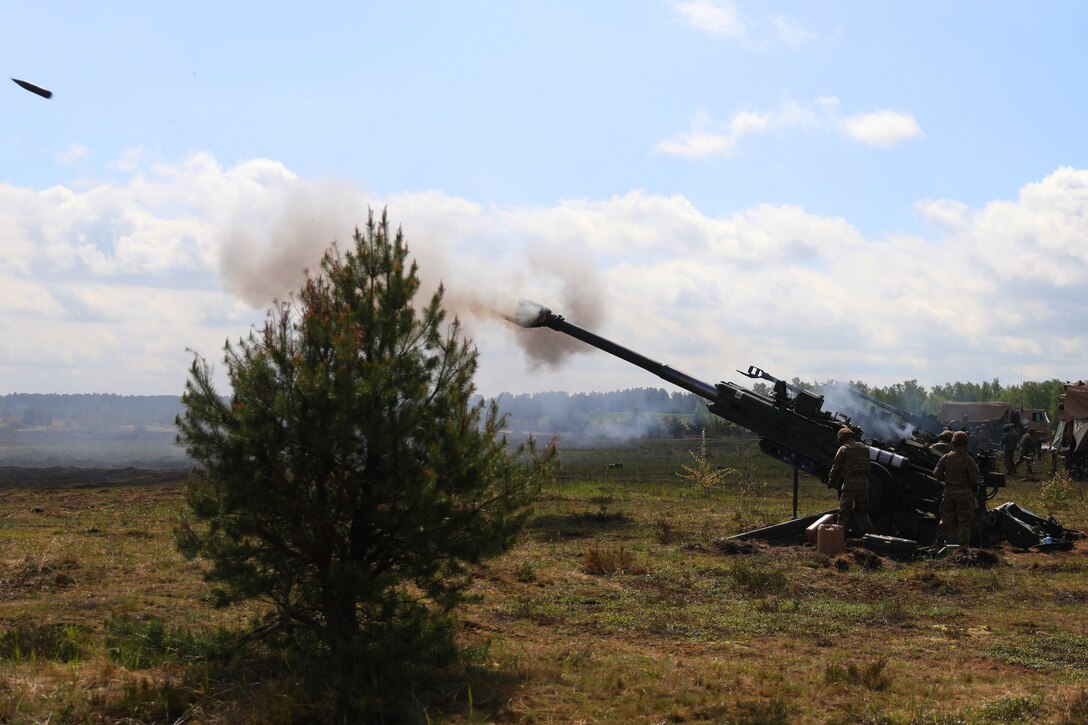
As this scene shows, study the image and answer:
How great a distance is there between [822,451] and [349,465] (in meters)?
10.4

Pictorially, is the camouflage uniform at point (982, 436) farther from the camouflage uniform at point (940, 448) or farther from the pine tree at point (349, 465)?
the pine tree at point (349, 465)

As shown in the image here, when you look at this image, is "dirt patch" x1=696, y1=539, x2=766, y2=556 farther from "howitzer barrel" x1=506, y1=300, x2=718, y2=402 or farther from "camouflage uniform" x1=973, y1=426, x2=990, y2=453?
"camouflage uniform" x1=973, y1=426, x2=990, y2=453

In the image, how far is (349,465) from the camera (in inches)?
321

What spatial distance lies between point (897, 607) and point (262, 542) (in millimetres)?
6868

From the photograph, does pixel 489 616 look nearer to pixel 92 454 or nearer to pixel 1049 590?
pixel 1049 590

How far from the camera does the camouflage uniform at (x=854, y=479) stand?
15.4 metres

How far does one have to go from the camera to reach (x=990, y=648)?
9.41m

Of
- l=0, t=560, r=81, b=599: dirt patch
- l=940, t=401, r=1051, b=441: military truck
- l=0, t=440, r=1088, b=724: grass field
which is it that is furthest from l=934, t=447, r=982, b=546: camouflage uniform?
l=940, t=401, r=1051, b=441: military truck

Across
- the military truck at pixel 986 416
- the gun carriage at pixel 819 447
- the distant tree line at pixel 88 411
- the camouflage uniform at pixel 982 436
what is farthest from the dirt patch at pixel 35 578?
the distant tree line at pixel 88 411

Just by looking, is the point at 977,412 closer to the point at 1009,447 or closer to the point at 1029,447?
the point at 1029,447

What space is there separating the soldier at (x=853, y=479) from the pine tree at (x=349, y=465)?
26.9ft

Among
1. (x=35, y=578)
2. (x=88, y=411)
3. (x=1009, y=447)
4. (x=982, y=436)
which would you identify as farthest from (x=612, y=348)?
(x=88, y=411)

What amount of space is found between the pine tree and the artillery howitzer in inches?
337

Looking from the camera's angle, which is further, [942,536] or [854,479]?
[854,479]
